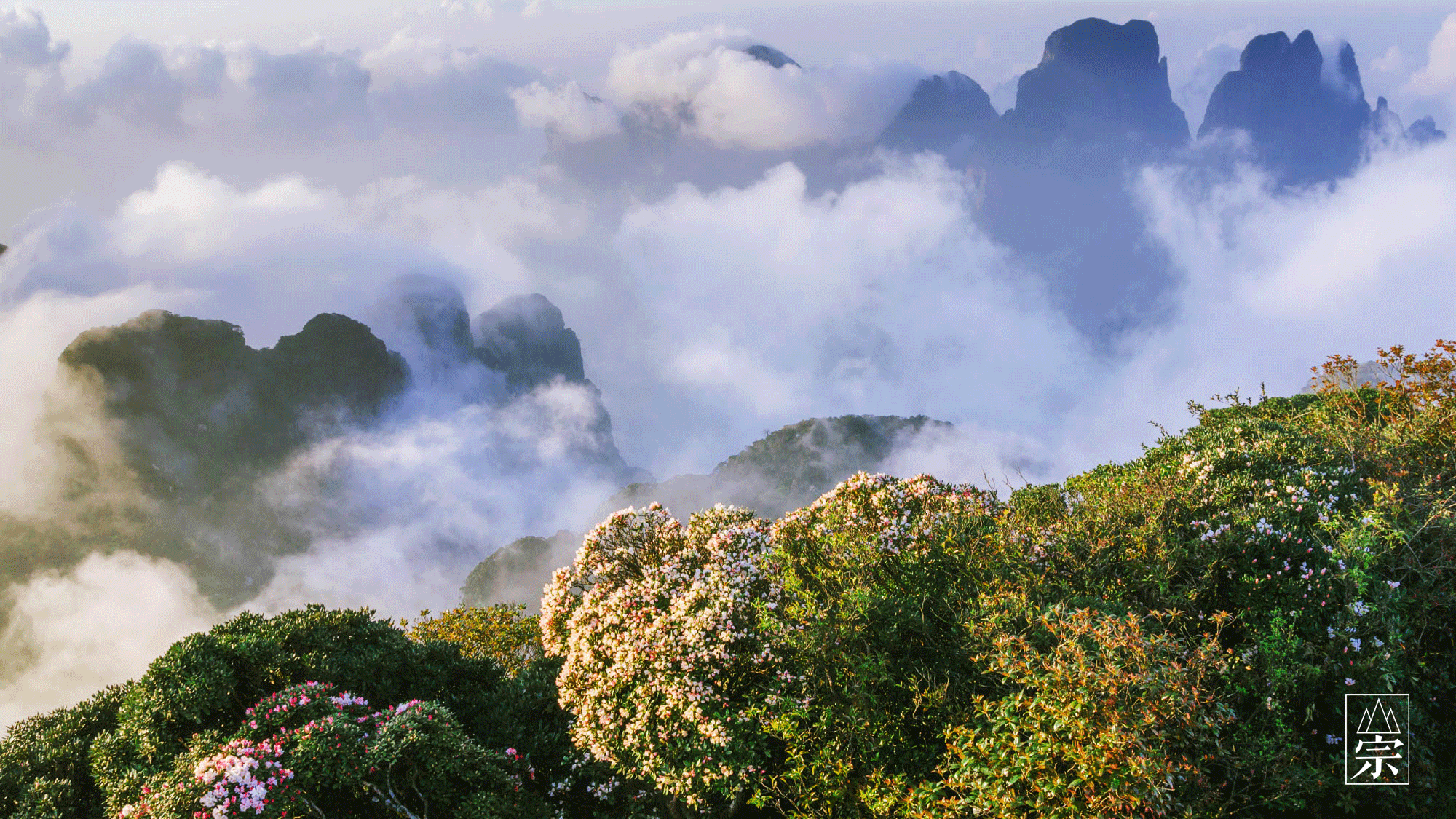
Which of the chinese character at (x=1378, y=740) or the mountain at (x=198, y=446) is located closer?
the chinese character at (x=1378, y=740)

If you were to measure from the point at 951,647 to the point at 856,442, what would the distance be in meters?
139

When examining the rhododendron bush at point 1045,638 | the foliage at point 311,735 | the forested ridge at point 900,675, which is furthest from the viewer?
the foliage at point 311,735

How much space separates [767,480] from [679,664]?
137557 mm

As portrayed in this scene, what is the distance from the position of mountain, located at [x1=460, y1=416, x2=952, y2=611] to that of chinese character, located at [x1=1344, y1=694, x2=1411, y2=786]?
393 feet

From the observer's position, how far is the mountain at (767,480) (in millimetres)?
137625

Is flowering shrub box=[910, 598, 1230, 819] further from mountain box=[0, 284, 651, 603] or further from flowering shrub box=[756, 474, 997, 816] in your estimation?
mountain box=[0, 284, 651, 603]

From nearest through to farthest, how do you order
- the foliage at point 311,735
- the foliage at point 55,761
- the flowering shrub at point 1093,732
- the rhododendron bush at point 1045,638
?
1. the flowering shrub at point 1093,732
2. the rhododendron bush at point 1045,638
3. the foliage at point 311,735
4. the foliage at point 55,761

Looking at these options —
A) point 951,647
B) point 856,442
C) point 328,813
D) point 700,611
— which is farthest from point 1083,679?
point 856,442

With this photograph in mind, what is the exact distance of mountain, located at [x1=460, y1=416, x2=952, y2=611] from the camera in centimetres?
13762

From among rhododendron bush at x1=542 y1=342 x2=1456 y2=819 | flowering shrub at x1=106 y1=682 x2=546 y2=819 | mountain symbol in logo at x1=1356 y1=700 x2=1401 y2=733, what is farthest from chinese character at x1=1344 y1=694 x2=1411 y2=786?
flowering shrub at x1=106 y1=682 x2=546 y2=819

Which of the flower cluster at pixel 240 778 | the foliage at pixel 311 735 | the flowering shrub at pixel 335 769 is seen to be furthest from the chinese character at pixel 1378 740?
the flower cluster at pixel 240 778

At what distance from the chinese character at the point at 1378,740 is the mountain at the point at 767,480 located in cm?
11990

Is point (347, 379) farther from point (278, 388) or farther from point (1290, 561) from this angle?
point (1290, 561)

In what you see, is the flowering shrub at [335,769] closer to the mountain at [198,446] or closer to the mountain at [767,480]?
the mountain at [767,480]
